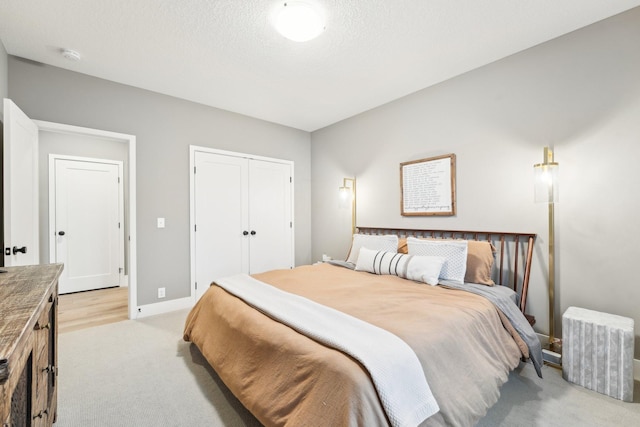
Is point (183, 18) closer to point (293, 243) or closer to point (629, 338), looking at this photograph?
point (293, 243)

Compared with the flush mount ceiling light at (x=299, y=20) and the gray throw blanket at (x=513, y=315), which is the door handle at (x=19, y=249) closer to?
the flush mount ceiling light at (x=299, y=20)

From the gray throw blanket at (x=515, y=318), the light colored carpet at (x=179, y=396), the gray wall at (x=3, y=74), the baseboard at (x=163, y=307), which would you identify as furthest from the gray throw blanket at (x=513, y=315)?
the gray wall at (x=3, y=74)

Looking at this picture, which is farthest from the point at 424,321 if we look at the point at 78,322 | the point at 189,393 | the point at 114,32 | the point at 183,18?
the point at 78,322

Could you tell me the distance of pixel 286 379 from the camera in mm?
1412

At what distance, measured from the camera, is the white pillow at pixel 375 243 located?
10.2ft

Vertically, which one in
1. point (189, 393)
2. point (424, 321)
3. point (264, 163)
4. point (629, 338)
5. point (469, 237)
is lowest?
point (189, 393)

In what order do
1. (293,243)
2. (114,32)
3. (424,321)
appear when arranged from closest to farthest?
(424,321), (114,32), (293,243)

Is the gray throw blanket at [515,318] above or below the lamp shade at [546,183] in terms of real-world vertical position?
below

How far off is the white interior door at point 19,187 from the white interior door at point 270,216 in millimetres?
2289

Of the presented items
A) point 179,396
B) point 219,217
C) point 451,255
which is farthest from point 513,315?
point 219,217

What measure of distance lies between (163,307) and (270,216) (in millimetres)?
1863

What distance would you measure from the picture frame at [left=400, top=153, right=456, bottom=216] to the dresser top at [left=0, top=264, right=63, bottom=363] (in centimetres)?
321

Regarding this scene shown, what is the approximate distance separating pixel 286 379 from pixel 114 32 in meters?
2.87

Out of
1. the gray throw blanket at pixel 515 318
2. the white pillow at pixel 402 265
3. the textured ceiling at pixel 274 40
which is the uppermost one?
the textured ceiling at pixel 274 40
